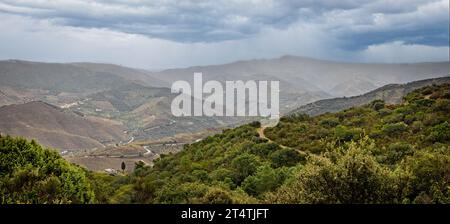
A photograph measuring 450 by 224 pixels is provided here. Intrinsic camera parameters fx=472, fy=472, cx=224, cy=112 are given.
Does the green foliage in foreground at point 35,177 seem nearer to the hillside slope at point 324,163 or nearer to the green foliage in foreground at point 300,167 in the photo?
the green foliage in foreground at point 300,167

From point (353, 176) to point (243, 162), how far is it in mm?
30040

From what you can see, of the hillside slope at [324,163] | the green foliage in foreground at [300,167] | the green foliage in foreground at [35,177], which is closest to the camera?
the hillside slope at [324,163]

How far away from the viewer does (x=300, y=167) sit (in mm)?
38406

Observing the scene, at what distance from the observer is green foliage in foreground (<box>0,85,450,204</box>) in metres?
19.4

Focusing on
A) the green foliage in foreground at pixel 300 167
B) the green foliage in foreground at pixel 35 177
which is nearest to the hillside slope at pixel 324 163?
the green foliage in foreground at pixel 300 167

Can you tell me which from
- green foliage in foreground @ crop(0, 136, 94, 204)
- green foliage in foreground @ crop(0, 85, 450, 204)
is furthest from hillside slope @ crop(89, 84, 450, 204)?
green foliage in foreground @ crop(0, 136, 94, 204)

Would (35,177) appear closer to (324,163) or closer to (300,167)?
(324,163)

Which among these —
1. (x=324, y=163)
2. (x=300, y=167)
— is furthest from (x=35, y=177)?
(x=300, y=167)

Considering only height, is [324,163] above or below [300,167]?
above

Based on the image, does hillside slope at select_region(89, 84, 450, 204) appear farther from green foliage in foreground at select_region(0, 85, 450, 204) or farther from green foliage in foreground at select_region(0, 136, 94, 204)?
green foliage in foreground at select_region(0, 136, 94, 204)

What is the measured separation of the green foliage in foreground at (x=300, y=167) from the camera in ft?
63.6
